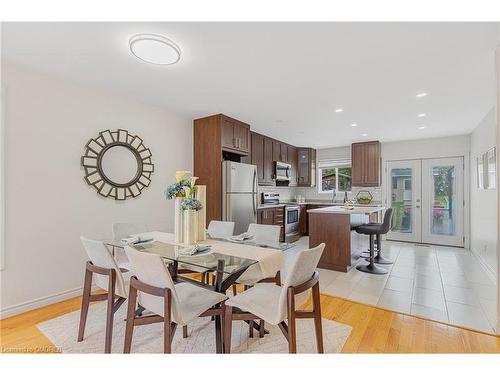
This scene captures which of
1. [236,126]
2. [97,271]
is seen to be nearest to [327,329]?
[97,271]

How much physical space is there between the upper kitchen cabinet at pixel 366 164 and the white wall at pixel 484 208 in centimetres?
172

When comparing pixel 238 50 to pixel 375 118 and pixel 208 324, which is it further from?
pixel 375 118

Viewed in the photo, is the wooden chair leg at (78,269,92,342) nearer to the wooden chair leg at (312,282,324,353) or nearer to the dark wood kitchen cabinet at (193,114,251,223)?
the wooden chair leg at (312,282,324,353)

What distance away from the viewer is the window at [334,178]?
6754 millimetres

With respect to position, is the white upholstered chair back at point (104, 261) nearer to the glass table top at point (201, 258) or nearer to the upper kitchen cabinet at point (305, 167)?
the glass table top at point (201, 258)

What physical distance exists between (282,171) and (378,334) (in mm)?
4208

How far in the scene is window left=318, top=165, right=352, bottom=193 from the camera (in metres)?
6.75

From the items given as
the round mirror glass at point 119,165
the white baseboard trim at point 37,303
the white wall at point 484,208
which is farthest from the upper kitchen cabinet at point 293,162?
the white baseboard trim at point 37,303

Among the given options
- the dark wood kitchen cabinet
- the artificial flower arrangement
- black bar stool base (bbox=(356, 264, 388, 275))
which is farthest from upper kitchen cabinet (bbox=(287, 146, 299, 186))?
the artificial flower arrangement

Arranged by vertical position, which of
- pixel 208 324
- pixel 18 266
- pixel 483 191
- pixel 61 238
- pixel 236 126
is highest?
pixel 236 126

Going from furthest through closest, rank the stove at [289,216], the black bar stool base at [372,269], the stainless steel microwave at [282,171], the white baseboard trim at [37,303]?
the stainless steel microwave at [282,171] → the stove at [289,216] → the black bar stool base at [372,269] → the white baseboard trim at [37,303]

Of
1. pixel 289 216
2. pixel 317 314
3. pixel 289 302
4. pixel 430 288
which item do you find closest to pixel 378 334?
pixel 317 314

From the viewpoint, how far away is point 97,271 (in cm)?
188

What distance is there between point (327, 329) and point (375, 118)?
335 centimetres
